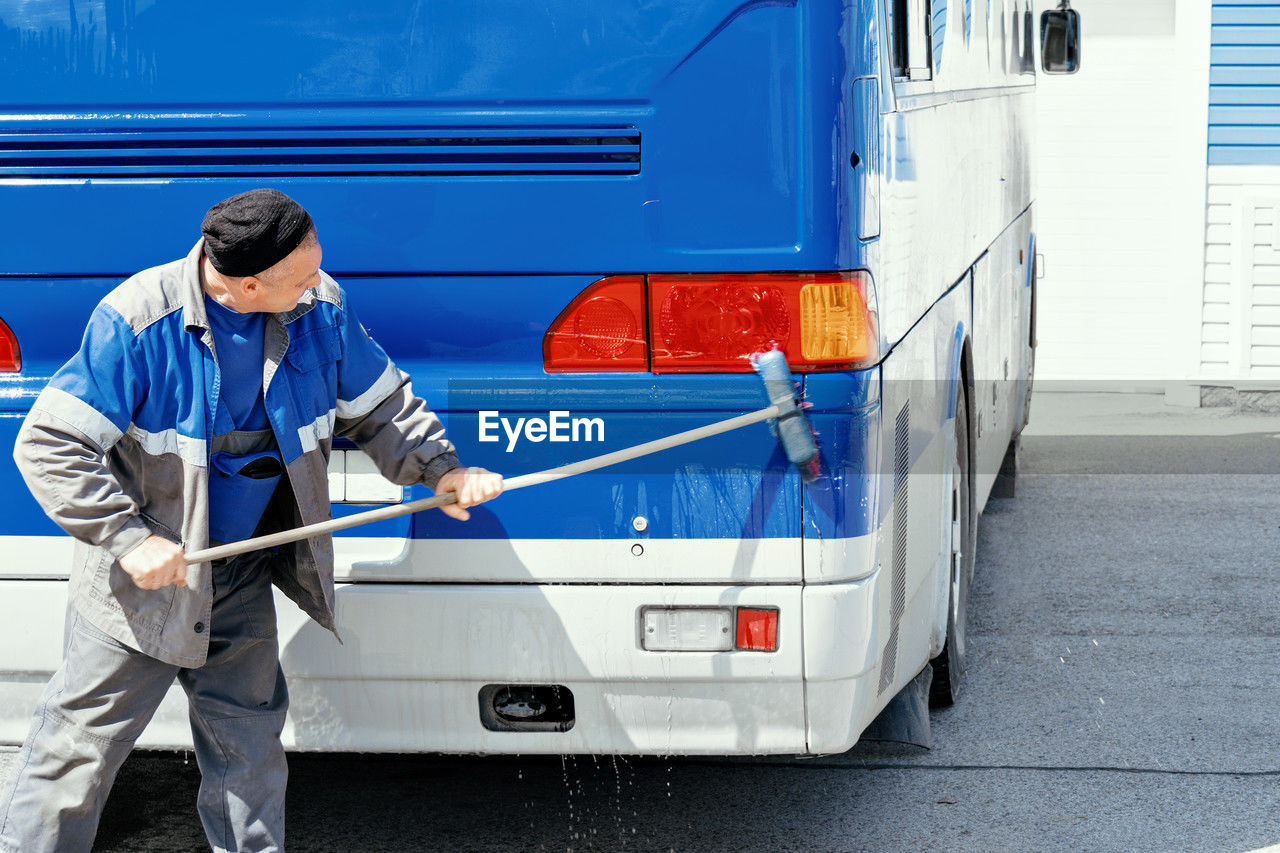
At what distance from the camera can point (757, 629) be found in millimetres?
3854

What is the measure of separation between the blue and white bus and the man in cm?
19

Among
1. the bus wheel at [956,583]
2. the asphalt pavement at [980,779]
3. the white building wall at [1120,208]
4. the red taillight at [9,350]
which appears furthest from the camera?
the white building wall at [1120,208]

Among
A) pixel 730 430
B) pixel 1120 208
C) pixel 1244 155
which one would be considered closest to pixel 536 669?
pixel 730 430

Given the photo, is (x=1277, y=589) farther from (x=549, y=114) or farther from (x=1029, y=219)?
(x=549, y=114)

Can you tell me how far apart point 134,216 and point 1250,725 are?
369 centimetres

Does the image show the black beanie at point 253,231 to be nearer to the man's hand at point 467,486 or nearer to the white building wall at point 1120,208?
the man's hand at point 467,486

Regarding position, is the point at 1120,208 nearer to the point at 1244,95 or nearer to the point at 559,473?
the point at 1244,95

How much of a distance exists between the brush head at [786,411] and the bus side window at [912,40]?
91 centimetres

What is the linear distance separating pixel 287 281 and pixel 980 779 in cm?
261

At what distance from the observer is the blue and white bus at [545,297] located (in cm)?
371

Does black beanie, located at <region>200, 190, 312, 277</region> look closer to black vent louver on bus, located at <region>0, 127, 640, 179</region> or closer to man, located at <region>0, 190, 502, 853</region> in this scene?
man, located at <region>0, 190, 502, 853</region>

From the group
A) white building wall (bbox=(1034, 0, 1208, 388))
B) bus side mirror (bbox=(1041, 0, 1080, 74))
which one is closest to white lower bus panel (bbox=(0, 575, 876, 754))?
bus side mirror (bbox=(1041, 0, 1080, 74))

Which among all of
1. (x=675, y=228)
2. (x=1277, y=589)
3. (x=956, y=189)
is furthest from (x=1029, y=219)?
(x=675, y=228)

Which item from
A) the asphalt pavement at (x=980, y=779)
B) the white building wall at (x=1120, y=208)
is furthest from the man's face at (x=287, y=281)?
the white building wall at (x=1120, y=208)
